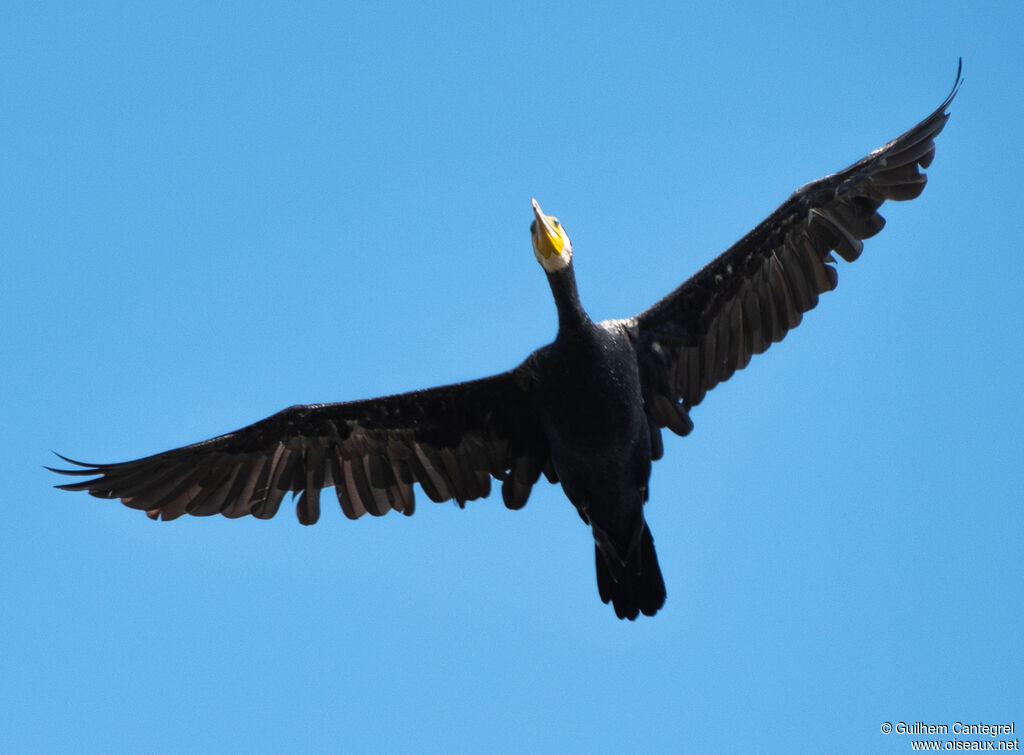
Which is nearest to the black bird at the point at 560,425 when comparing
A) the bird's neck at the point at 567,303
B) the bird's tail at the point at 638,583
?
the bird's tail at the point at 638,583

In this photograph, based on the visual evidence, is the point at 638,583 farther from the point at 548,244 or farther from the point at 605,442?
the point at 548,244

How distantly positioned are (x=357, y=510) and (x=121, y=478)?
215cm

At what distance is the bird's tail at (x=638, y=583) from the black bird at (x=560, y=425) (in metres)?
0.01

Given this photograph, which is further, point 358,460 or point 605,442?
point 358,460

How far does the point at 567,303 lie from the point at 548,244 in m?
0.56

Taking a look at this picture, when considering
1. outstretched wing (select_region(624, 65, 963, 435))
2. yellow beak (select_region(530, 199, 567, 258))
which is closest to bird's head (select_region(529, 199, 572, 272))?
yellow beak (select_region(530, 199, 567, 258))

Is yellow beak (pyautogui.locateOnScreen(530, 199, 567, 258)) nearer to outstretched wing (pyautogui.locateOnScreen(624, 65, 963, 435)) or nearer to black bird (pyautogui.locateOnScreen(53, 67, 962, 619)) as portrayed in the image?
black bird (pyautogui.locateOnScreen(53, 67, 962, 619))

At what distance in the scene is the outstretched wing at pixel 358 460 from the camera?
12.3 meters

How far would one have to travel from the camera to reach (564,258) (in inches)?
448

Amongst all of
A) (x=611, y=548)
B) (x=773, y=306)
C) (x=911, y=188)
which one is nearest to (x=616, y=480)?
(x=611, y=548)

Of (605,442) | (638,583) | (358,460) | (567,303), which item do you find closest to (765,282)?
(567,303)

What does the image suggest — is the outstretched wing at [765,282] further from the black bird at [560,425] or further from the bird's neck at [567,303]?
the bird's neck at [567,303]

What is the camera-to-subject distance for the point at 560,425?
11.4 metres

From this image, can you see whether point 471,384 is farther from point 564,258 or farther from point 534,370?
point 564,258
